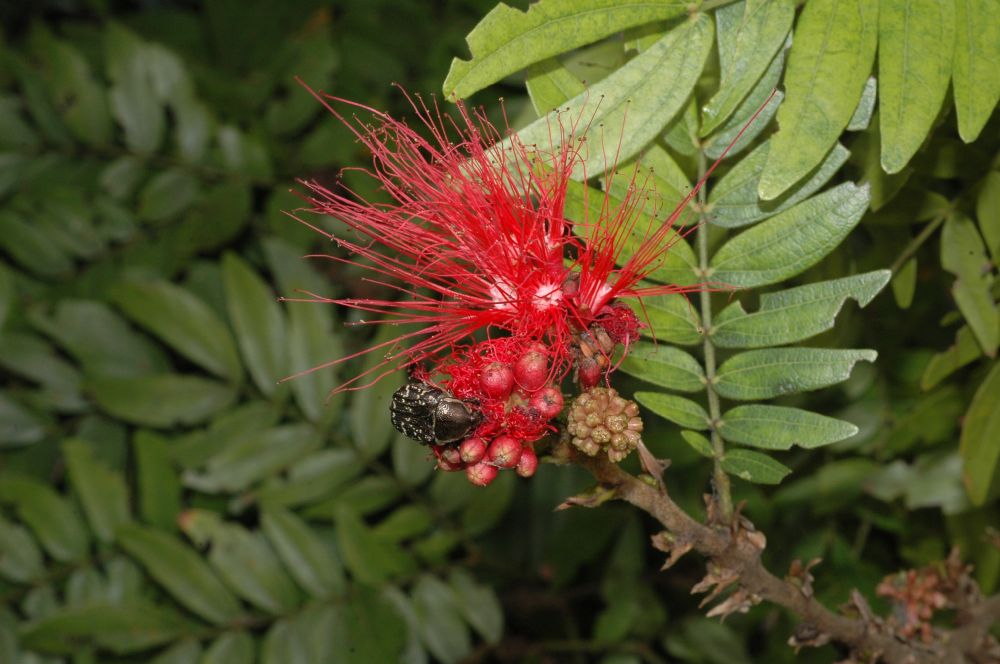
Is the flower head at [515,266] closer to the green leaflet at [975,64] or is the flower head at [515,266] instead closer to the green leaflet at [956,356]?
the green leaflet at [975,64]

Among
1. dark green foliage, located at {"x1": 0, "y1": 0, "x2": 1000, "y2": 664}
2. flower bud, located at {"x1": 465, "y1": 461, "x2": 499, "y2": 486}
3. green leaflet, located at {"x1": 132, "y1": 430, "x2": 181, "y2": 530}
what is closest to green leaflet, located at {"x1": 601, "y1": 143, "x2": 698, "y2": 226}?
dark green foliage, located at {"x1": 0, "y1": 0, "x2": 1000, "y2": 664}

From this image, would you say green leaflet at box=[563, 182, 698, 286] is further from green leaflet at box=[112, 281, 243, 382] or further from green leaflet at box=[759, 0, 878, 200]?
green leaflet at box=[112, 281, 243, 382]

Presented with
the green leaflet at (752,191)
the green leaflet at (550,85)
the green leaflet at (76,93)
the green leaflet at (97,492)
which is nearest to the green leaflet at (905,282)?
the green leaflet at (752,191)

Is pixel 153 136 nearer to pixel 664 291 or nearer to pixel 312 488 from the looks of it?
pixel 312 488

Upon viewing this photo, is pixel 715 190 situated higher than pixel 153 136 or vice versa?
pixel 153 136

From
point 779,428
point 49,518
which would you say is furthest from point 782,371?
point 49,518

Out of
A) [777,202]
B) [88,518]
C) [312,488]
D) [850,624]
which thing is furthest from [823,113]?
[88,518]

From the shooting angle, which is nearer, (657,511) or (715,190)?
(657,511)
